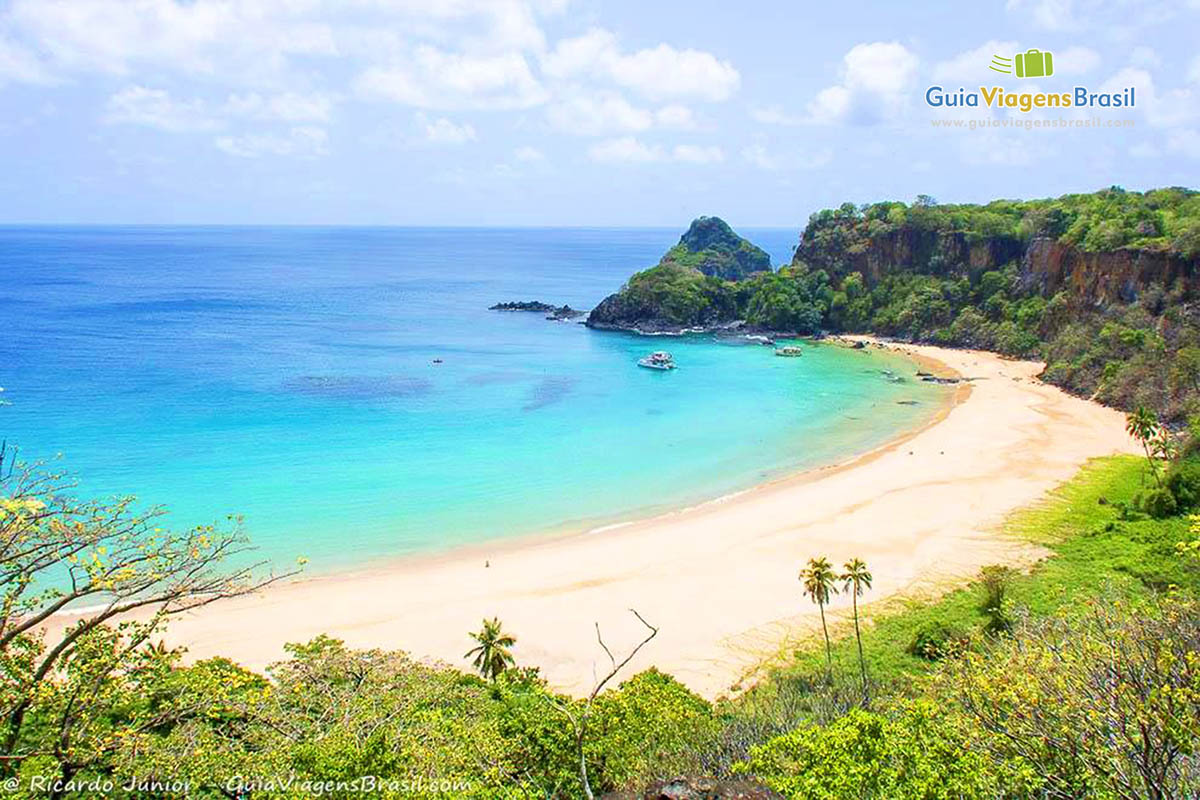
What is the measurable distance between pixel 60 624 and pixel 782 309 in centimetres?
9069

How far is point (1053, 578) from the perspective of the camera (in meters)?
29.8

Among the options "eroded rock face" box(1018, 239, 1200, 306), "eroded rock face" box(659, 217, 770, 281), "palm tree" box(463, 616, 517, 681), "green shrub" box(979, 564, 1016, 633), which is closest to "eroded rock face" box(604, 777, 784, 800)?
"palm tree" box(463, 616, 517, 681)

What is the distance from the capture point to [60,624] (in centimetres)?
2973

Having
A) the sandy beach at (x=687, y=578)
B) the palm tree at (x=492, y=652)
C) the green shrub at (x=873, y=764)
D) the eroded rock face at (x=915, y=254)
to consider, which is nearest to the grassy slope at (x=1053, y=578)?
the sandy beach at (x=687, y=578)

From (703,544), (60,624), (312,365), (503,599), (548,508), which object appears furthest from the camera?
(312,365)

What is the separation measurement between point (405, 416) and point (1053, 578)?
47272mm

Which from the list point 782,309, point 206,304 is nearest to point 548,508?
point 782,309

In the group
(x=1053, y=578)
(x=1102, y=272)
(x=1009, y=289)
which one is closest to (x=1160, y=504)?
(x=1053, y=578)

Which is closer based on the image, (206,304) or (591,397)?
(591,397)

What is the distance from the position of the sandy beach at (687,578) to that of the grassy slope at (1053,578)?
1.71 m

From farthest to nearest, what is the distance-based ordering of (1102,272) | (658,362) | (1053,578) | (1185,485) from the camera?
(658,362) < (1102,272) < (1185,485) < (1053,578)

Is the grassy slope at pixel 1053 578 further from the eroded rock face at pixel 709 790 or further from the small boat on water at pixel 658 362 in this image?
the small boat on water at pixel 658 362

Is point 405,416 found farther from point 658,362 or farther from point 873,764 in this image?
point 873,764

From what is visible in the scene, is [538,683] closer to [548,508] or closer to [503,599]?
[503,599]
